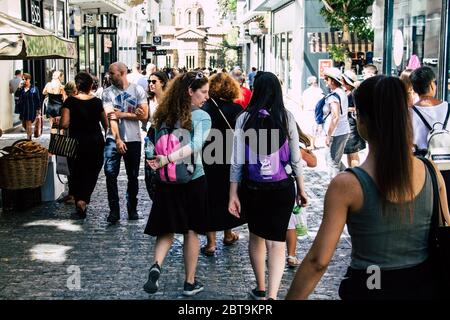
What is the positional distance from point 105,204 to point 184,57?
12682 cm

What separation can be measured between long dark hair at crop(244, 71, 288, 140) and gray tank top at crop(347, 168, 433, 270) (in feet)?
8.47

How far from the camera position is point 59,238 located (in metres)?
7.90

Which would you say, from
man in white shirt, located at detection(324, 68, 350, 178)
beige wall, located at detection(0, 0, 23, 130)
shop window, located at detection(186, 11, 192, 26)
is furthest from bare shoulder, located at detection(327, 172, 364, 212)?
shop window, located at detection(186, 11, 192, 26)

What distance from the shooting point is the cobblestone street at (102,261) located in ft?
19.5

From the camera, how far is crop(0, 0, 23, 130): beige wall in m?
21.0

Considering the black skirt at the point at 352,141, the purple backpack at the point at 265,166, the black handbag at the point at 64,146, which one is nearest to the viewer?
the purple backpack at the point at 265,166

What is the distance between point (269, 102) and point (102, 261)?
2601 millimetres

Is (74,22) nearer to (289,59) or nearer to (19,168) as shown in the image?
(289,59)

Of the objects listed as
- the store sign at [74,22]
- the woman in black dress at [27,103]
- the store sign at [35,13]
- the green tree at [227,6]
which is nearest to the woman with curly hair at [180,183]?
the woman in black dress at [27,103]

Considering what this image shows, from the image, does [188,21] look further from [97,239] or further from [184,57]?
[97,239]

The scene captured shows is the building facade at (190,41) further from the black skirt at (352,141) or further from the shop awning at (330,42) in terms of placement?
the black skirt at (352,141)

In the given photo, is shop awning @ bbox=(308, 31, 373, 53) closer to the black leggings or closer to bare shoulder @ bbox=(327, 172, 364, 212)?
the black leggings

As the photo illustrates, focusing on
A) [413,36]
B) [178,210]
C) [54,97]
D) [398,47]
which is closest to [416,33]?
[413,36]

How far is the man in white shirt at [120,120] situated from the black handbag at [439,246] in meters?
5.96
